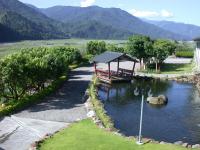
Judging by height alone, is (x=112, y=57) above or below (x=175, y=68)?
above

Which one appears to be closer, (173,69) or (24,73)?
(24,73)

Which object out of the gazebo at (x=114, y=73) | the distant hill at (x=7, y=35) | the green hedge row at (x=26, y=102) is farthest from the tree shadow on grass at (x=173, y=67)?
the distant hill at (x=7, y=35)

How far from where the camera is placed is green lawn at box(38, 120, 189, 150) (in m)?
22.7

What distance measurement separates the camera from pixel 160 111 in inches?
1423

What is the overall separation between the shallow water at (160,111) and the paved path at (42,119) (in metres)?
3.22

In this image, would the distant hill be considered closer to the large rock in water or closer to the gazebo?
the gazebo

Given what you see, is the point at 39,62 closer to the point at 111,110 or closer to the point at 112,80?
the point at 111,110

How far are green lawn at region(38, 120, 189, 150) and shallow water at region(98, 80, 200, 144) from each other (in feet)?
11.4

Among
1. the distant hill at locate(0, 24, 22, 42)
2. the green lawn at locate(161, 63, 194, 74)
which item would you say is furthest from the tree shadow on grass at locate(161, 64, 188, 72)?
the distant hill at locate(0, 24, 22, 42)

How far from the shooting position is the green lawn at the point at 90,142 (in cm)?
2267

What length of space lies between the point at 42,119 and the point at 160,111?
37.5 feet

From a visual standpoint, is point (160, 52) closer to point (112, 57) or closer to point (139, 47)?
point (139, 47)

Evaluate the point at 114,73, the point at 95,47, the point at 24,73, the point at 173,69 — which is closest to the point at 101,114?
the point at 24,73

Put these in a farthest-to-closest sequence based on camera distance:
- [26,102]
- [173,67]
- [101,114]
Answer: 1. [173,67]
2. [26,102]
3. [101,114]
